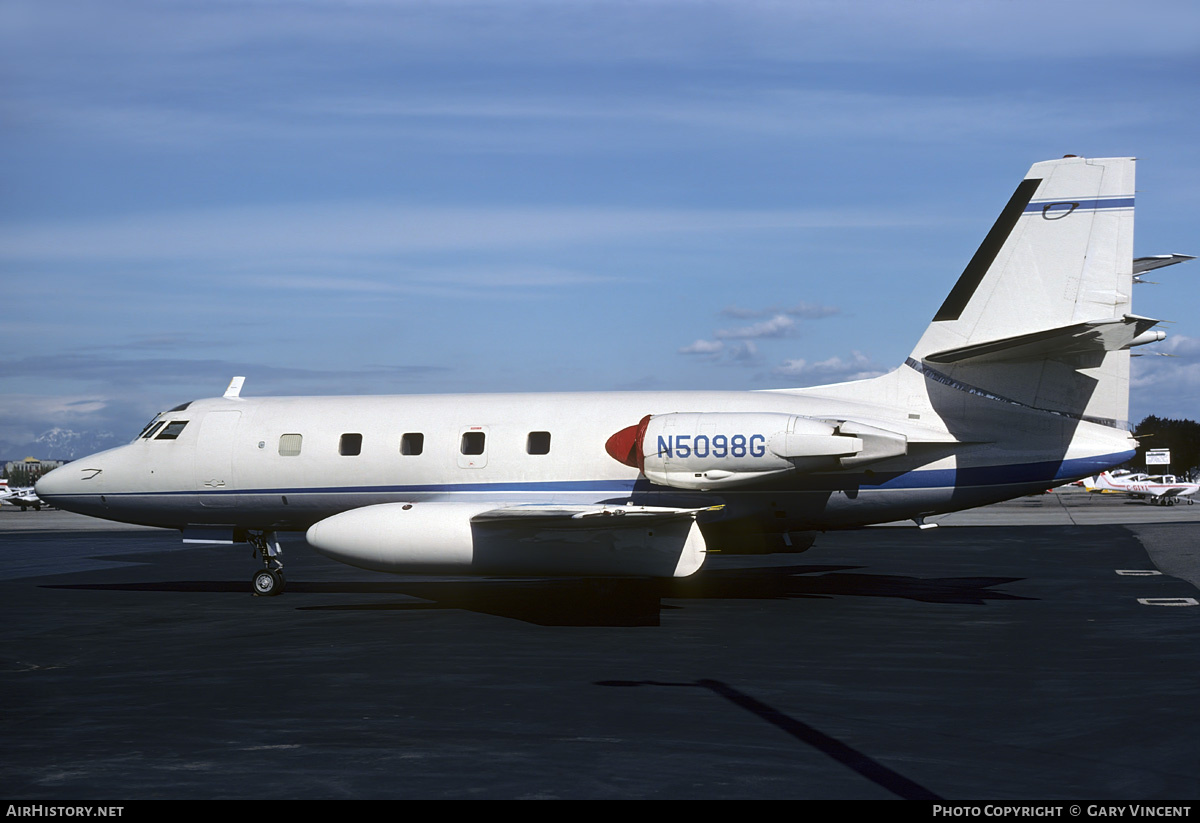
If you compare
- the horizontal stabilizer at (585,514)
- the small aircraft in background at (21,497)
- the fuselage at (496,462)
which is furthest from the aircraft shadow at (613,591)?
the small aircraft in background at (21,497)

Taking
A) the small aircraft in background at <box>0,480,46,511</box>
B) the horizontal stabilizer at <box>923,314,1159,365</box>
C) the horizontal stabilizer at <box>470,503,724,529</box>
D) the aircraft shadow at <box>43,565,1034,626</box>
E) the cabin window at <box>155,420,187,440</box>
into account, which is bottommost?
the small aircraft in background at <box>0,480,46,511</box>

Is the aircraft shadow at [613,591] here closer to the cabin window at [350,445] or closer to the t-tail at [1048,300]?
the cabin window at [350,445]

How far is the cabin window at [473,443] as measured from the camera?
19.1 meters

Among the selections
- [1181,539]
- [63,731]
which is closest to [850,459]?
[63,731]

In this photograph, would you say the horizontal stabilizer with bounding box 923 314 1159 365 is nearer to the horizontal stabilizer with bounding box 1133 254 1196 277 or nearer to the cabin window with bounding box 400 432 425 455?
the horizontal stabilizer with bounding box 1133 254 1196 277

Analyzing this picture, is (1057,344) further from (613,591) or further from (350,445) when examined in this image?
Result: (350,445)

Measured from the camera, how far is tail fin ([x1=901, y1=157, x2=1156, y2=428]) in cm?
1786

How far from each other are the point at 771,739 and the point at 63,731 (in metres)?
6.40

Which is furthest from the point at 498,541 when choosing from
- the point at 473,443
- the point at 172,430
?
the point at 172,430

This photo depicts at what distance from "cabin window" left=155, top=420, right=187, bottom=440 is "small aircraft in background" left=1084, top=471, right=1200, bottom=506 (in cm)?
5601

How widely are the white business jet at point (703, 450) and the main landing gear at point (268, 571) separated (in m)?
0.04

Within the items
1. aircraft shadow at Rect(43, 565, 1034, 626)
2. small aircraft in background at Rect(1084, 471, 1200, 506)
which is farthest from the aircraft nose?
small aircraft in background at Rect(1084, 471, 1200, 506)

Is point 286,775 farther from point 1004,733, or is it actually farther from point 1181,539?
point 1181,539

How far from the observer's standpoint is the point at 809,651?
45.3 ft
